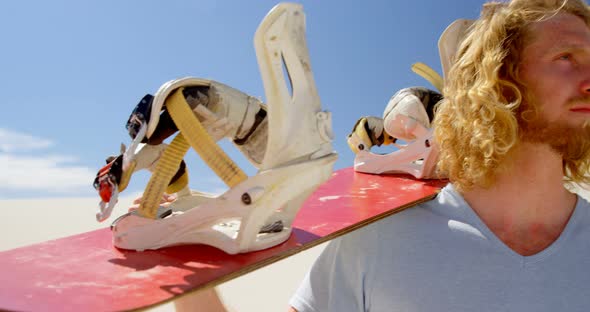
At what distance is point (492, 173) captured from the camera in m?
1.89

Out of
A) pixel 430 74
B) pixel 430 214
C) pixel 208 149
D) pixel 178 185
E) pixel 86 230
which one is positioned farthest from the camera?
pixel 86 230

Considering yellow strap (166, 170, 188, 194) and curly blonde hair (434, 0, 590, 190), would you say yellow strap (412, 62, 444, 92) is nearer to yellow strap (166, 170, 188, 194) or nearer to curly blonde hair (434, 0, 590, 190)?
curly blonde hair (434, 0, 590, 190)

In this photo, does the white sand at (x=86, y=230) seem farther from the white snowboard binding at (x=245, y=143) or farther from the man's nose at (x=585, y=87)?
the man's nose at (x=585, y=87)

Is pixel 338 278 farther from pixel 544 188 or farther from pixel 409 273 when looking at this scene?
pixel 544 188

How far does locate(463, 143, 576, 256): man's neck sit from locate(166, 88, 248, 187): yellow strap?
1.03 meters

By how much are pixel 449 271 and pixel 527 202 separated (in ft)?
1.51

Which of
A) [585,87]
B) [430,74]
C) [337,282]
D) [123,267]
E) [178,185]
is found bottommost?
[337,282]

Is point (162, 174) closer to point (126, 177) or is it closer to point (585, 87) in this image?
point (126, 177)

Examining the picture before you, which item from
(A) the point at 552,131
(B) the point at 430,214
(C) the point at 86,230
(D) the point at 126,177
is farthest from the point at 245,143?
(C) the point at 86,230

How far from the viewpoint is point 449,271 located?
5.75ft

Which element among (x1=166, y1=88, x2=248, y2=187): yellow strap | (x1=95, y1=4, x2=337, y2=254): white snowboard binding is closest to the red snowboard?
(x1=95, y1=4, x2=337, y2=254): white snowboard binding

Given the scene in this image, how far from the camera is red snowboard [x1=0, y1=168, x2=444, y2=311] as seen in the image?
1549 millimetres

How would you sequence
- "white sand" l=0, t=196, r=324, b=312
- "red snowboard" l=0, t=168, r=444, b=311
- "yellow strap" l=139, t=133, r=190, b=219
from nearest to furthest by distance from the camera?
"red snowboard" l=0, t=168, r=444, b=311 < "yellow strap" l=139, t=133, r=190, b=219 < "white sand" l=0, t=196, r=324, b=312

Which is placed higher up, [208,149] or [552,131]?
[208,149]
